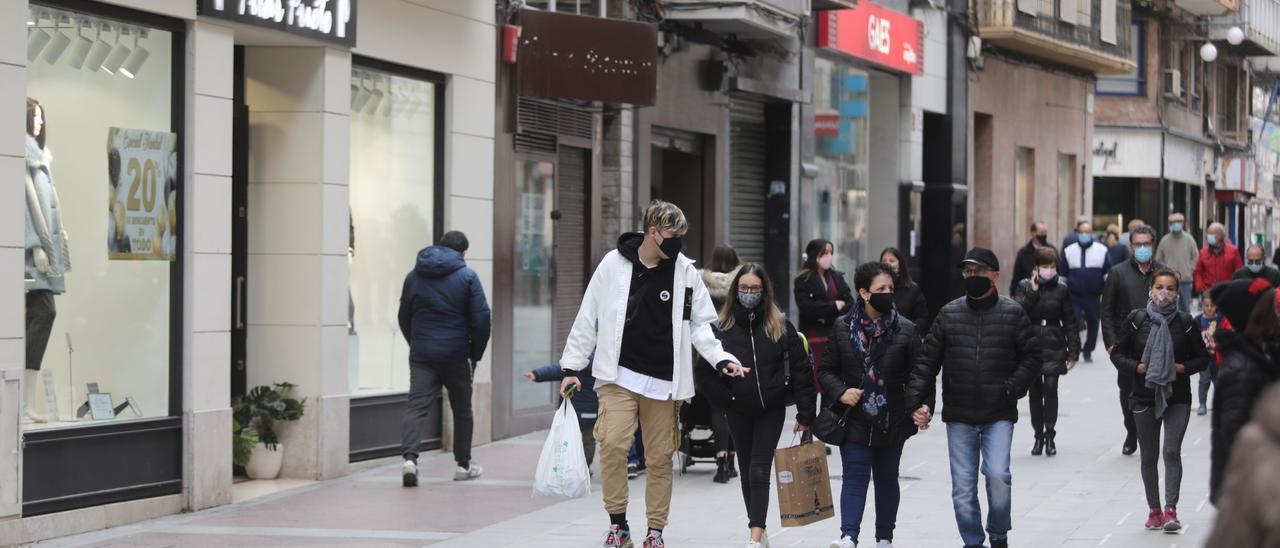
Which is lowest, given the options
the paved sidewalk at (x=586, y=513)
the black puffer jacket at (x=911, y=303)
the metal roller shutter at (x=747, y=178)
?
the paved sidewalk at (x=586, y=513)

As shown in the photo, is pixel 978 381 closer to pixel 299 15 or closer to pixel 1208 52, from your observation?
pixel 299 15

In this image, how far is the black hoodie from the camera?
9859 mm

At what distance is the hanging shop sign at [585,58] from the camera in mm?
16312

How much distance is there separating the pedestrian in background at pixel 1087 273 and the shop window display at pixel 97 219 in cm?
1533

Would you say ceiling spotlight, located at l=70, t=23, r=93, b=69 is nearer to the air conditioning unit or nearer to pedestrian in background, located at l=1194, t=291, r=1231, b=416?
pedestrian in background, located at l=1194, t=291, r=1231, b=416

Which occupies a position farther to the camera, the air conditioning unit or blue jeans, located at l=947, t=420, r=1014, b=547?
the air conditioning unit

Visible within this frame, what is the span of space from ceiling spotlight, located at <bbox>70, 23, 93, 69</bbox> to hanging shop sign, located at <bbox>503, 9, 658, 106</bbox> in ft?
17.8

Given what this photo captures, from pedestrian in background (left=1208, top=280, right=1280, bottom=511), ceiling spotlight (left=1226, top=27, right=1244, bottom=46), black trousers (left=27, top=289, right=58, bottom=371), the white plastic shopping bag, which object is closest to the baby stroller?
the white plastic shopping bag

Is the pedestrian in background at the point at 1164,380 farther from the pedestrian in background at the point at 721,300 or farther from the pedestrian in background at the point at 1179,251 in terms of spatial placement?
the pedestrian in background at the point at 1179,251

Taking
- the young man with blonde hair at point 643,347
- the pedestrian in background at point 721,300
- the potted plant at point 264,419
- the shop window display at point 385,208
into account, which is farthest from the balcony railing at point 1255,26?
the young man with blonde hair at point 643,347

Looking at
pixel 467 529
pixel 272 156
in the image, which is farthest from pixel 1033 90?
pixel 467 529

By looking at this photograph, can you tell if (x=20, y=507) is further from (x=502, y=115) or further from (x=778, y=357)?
(x=502, y=115)

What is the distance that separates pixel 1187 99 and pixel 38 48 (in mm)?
40025

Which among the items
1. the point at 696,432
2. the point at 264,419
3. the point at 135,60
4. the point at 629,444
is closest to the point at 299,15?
the point at 135,60
